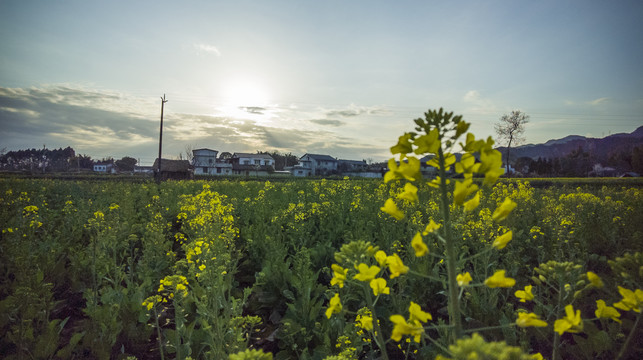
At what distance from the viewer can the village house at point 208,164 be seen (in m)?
68.8

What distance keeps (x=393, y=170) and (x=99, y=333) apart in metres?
3.20

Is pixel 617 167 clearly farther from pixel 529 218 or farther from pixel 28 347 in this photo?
pixel 28 347

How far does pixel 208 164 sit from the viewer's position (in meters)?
69.9

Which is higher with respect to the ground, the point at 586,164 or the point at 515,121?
the point at 515,121

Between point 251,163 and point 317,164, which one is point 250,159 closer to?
point 251,163

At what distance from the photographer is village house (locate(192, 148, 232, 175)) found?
6881cm

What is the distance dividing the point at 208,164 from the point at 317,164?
91.4 feet

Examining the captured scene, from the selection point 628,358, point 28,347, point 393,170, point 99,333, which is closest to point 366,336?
point 393,170

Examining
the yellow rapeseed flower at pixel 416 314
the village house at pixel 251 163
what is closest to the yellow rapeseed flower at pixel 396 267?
the yellow rapeseed flower at pixel 416 314

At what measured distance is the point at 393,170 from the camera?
1.08 meters

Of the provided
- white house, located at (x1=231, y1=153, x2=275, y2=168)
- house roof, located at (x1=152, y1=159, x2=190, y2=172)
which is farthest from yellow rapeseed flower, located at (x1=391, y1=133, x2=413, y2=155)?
white house, located at (x1=231, y1=153, x2=275, y2=168)

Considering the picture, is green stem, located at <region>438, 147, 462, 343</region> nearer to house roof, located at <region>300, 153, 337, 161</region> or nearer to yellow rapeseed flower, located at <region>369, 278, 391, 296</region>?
yellow rapeseed flower, located at <region>369, 278, 391, 296</region>

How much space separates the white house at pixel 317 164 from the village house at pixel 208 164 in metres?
20.1

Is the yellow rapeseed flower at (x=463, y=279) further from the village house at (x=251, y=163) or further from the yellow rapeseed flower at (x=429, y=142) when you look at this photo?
the village house at (x=251, y=163)
